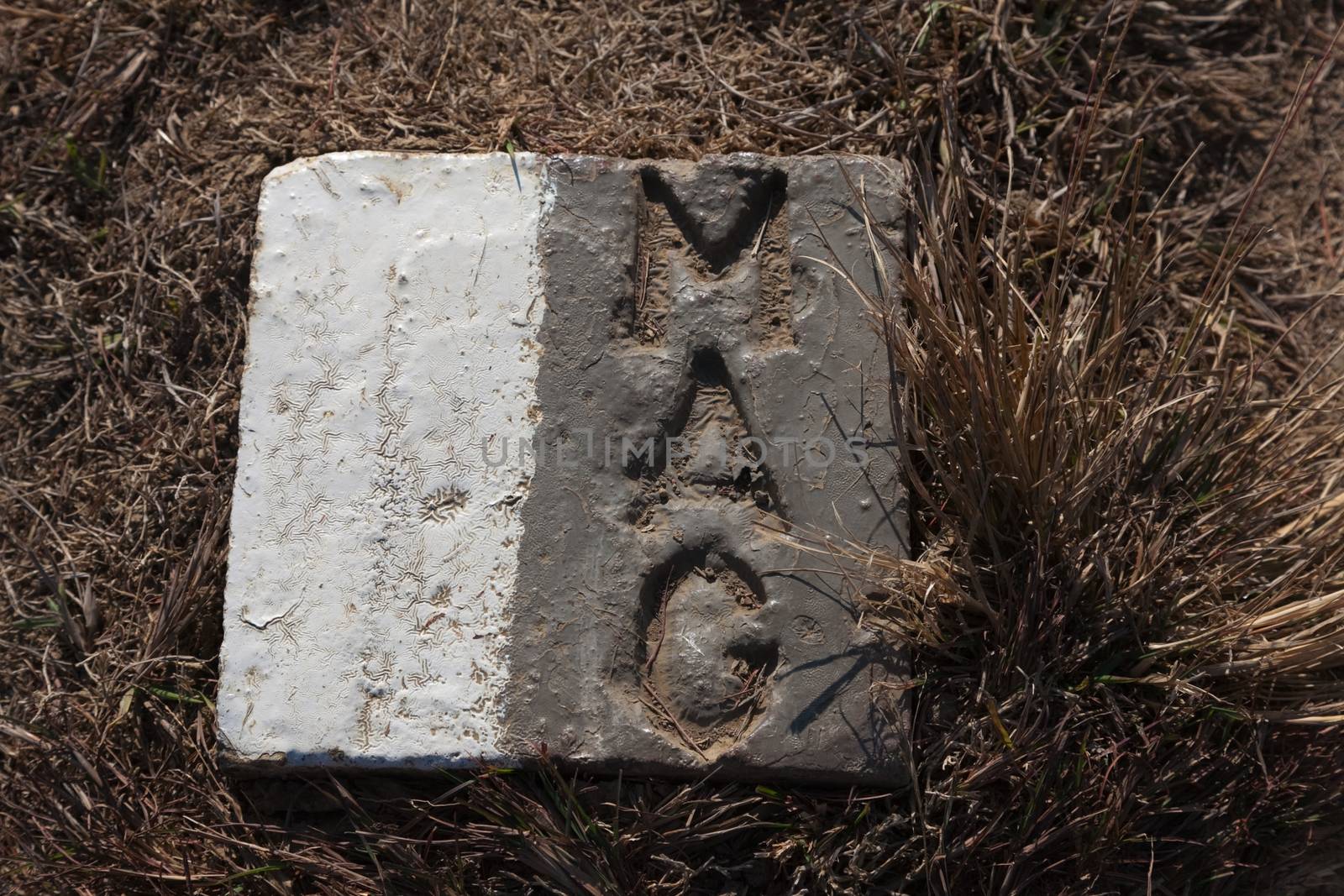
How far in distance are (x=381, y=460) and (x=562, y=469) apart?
0.29 meters

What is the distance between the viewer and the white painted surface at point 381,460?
1517mm

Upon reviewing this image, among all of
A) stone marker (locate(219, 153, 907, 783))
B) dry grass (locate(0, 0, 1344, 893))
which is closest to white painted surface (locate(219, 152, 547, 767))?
stone marker (locate(219, 153, 907, 783))

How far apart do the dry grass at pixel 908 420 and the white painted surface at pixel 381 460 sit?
0.17 meters

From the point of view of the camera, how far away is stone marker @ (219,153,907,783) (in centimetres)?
151

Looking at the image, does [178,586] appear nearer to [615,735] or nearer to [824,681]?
[615,735]

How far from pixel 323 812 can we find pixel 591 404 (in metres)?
0.80

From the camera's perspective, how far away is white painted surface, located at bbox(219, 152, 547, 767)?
1517mm

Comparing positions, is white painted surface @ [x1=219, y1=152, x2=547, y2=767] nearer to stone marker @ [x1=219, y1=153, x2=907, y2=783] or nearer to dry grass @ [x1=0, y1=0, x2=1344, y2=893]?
stone marker @ [x1=219, y1=153, x2=907, y2=783]

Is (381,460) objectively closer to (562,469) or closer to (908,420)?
(562,469)

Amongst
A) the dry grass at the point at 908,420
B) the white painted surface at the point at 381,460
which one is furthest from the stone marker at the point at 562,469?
the dry grass at the point at 908,420

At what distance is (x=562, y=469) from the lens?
155 centimetres

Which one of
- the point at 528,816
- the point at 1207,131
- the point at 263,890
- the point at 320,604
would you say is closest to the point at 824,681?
the point at 528,816

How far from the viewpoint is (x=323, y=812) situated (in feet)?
5.31

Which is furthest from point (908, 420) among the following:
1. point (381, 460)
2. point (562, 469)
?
point (381, 460)
